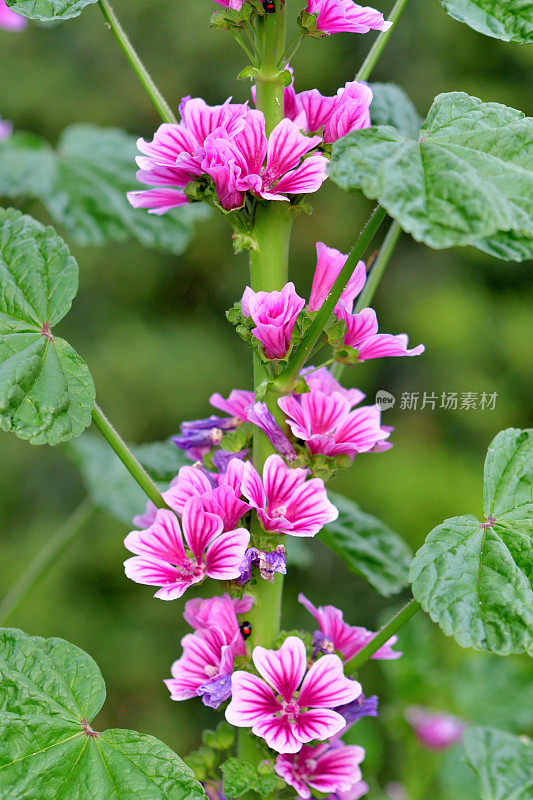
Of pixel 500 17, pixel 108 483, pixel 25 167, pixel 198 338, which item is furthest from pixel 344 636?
pixel 198 338

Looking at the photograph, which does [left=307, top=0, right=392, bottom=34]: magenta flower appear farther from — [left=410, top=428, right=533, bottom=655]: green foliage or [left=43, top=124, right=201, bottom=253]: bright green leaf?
[left=43, top=124, right=201, bottom=253]: bright green leaf

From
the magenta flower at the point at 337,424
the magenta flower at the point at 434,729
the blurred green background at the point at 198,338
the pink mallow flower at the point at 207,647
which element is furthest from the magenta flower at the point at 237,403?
the blurred green background at the point at 198,338

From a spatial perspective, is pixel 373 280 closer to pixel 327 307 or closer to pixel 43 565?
pixel 327 307

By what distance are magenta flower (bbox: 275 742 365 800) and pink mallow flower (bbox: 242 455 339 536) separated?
186 millimetres

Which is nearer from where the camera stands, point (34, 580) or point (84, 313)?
point (34, 580)

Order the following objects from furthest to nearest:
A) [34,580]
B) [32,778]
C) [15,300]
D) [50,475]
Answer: [50,475] → [34,580] → [15,300] → [32,778]

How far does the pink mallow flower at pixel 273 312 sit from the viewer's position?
0.65 m

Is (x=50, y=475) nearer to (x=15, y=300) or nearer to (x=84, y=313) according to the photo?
(x=84, y=313)

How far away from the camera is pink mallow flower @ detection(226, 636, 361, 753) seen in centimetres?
64

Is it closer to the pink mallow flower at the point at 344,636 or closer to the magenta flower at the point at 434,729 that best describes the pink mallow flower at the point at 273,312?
the pink mallow flower at the point at 344,636

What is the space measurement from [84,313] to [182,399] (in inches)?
33.8

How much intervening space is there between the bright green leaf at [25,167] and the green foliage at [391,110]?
2.02 ft

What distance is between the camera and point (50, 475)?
169 inches

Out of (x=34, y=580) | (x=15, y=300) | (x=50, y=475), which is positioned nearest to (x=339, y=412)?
(x=15, y=300)
